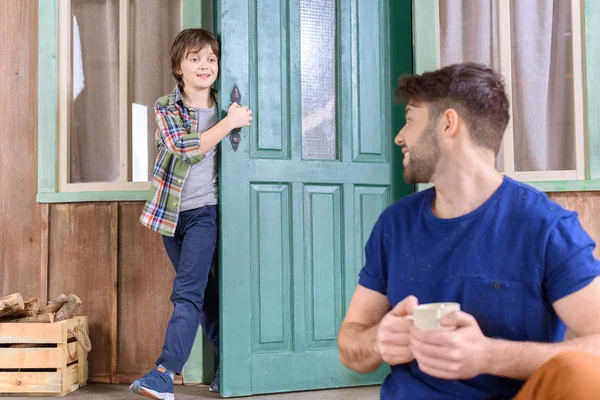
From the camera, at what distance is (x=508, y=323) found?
1104mm

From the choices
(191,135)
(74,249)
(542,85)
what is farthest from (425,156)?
(74,249)

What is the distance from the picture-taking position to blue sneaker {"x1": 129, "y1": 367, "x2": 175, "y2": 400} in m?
2.46

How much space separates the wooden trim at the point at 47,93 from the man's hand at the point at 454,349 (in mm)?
A: 2623

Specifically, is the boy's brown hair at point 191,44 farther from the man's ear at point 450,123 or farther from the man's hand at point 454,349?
the man's hand at point 454,349

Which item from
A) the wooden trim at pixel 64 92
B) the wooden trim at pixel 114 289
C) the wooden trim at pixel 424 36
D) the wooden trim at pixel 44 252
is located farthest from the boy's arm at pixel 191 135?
the wooden trim at pixel 424 36

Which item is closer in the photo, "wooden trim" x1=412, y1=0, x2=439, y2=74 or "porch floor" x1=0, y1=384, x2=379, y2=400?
"porch floor" x1=0, y1=384, x2=379, y2=400

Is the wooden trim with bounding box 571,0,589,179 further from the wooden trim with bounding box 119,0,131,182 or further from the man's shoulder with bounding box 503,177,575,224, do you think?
the wooden trim with bounding box 119,0,131,182

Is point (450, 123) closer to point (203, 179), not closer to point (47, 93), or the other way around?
point (203, 179)

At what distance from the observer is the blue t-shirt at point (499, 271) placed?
1083mm

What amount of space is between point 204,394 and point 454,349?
2.03 metres

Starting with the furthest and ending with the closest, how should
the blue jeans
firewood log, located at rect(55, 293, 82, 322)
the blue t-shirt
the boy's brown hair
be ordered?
firewood log, located at rect(55, 293, 82, 322) < the boy's brown hair < the blue jeans < the blue t-shirt

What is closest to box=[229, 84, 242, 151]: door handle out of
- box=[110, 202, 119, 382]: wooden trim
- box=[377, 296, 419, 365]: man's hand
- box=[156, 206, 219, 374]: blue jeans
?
box=[156, 206, 219, 374]: blue jeans

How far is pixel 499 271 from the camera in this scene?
1115mm

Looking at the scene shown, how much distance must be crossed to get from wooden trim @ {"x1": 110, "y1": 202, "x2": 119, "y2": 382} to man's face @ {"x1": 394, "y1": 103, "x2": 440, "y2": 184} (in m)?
2.14
